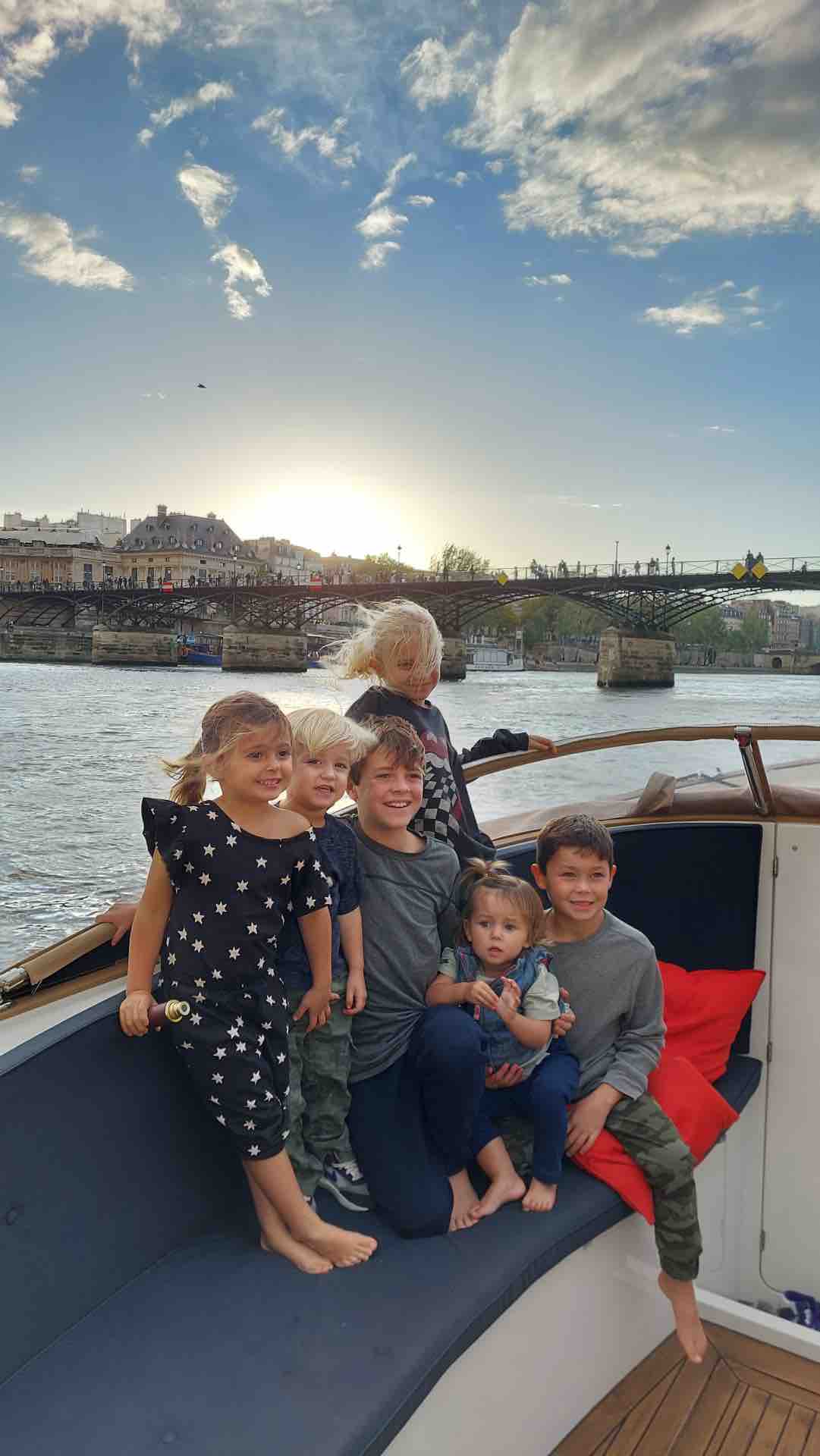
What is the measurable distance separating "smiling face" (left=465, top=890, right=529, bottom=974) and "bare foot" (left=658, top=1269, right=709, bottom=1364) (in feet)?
2.17

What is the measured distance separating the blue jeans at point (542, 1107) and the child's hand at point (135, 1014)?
71 centimetres

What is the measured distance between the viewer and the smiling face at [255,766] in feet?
5.40

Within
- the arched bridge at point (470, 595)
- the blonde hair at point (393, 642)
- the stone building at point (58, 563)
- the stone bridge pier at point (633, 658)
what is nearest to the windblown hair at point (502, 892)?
the blonde hair at point (393, 642)

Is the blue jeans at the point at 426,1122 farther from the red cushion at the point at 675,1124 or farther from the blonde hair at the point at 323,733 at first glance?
the blonde hair at the point at 323,733

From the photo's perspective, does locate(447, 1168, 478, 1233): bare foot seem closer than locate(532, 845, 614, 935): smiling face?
Yes

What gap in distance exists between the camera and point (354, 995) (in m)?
1.85

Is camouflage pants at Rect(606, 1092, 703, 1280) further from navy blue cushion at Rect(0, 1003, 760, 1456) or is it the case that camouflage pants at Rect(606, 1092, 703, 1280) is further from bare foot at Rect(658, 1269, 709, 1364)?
navy blue cushion at Rect(0, 1003, 760, 1456)

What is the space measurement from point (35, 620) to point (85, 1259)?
6553 cm

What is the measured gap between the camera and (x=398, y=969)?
1943mm

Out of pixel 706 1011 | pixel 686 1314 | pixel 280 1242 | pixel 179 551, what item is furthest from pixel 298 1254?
pixel 179 551

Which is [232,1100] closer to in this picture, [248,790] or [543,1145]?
[248,790]

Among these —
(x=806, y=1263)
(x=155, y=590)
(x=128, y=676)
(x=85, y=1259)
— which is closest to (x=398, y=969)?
(x=85, y=1259)

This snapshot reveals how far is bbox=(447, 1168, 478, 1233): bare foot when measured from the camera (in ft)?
5.74

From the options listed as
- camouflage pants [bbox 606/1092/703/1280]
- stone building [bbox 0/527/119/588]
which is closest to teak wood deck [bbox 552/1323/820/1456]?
camouflage pants [bbox 606/1092/703/1280]
